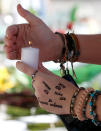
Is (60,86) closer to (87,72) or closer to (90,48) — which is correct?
(90,48)

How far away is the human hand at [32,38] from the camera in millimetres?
971

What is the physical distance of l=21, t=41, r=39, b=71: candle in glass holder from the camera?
80cm

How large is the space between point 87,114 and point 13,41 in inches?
13.3

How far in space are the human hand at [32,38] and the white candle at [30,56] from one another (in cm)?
17

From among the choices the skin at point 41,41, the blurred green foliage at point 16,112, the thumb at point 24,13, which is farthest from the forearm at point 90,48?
the blurred green foliage at point 16,112

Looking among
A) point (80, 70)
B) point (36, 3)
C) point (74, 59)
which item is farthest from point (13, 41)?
point (36, 3)

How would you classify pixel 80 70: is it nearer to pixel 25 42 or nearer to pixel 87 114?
pixel 25 42

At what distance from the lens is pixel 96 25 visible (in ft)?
11.8

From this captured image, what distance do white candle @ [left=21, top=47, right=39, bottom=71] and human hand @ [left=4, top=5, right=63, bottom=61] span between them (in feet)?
0.55

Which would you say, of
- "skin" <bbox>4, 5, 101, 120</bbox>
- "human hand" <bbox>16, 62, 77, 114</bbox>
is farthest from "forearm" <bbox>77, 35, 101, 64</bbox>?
"human hand" <bbox>16, 62, 77, 114</bbox>

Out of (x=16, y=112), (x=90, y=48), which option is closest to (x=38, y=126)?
(x=16, y=112)

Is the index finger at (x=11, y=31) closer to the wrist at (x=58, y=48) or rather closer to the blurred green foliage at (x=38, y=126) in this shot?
the wrist at (x=58, y=48)

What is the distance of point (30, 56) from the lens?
0.81 meters

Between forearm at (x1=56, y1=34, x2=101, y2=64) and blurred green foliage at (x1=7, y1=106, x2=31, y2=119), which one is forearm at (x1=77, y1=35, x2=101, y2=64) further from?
blurred green foliage at (x1=7, y1=106, x2=31, y2=119)
